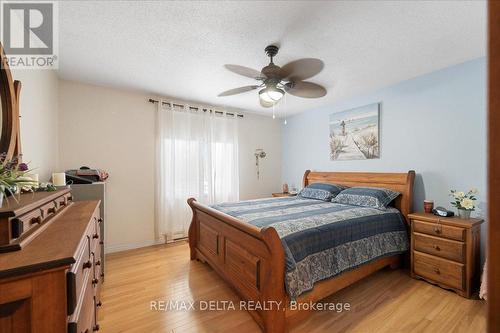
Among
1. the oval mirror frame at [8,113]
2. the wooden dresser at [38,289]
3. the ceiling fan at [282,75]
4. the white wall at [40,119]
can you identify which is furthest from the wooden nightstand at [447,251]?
the white wall at [40,119]

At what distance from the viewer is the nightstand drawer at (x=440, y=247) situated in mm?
2125

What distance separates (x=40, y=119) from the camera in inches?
85.7

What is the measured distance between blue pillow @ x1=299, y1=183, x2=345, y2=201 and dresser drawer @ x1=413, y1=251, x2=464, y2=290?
3.97 ft

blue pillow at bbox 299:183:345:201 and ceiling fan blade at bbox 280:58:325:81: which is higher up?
ceiling fan blade at bbox 280:58:325:81

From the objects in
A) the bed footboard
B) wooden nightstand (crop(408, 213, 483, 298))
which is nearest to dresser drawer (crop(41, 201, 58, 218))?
the bed footboard

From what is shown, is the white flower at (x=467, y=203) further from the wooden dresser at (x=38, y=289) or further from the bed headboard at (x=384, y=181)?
the wooden dresser at (x=38, y=289)

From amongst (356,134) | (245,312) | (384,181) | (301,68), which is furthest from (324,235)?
(356,134)

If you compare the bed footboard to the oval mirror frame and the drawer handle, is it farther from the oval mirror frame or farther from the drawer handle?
the oval mirror frame

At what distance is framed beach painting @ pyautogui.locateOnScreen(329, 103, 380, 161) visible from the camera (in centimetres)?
324

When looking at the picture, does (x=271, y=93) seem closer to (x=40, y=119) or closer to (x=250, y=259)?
(x=250, y=259)

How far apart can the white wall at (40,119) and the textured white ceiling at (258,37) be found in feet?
1.11

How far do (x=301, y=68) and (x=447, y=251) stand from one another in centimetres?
239

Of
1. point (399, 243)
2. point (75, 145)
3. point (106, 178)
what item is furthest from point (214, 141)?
point (399, 243)

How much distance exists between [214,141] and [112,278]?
255 cm
